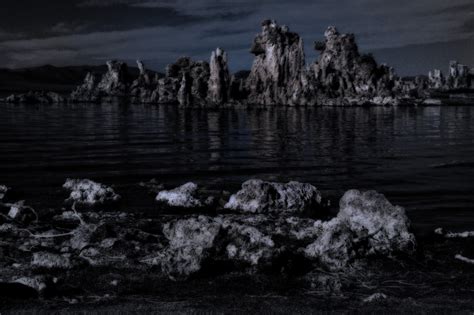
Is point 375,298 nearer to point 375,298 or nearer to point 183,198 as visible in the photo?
point 375,298

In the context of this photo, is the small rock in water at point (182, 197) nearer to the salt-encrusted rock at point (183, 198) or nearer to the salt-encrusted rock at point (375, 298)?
the salt-encrusted rock at point (183, 198)

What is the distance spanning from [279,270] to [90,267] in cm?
457

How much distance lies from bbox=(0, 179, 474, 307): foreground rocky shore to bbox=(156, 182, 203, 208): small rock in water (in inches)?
80.4

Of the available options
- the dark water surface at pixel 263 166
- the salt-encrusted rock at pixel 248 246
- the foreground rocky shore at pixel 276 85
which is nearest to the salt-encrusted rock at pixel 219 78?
the foreground rocky shore at pixel 276 85

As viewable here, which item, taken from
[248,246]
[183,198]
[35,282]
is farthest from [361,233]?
[35,282]

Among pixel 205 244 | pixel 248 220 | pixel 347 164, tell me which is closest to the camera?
pixel 205 244

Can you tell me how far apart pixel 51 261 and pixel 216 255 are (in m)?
4.05

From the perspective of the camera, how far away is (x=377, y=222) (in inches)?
542

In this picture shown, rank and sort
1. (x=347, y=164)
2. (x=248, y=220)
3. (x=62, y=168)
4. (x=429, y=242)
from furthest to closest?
(x=347, y=164) → (x=62, y=168) → (x=248, y=220) → (x=429, y=242)

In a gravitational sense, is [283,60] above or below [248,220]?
above

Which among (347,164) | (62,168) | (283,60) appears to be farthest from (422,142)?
(283,60)

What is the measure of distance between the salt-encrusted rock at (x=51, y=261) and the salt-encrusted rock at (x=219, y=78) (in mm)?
152259

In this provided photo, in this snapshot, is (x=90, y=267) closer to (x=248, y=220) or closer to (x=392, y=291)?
(x=248, y=220)

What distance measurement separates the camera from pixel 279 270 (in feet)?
37.3
